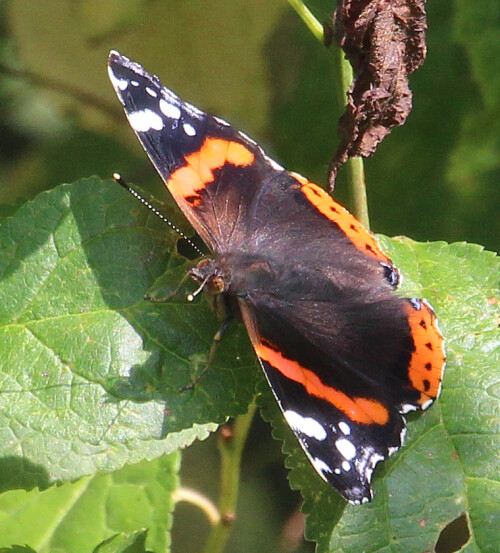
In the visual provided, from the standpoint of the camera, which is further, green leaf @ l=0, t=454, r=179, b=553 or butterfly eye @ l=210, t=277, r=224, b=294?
green leaf @ l=0, t=454, r=179, b=553

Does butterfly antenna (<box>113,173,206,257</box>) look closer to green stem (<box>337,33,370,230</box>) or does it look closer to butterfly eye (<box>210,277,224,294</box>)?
butterfly eye (<box>210,277,224,294</box>)

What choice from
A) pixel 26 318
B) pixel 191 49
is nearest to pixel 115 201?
pixel 26 318

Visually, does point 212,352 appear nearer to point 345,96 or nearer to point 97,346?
point 97,346

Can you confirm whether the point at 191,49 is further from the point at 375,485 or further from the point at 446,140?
the point at 375,485

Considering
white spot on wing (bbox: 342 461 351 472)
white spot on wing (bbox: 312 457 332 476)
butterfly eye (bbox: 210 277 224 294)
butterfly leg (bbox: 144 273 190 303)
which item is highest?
butterfly leg (bbox: 144 273 190 303)

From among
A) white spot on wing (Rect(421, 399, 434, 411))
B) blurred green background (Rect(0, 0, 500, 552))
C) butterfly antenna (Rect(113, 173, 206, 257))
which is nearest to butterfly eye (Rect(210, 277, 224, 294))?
butterfly antenna (Rect(113, 173, 206, 257))

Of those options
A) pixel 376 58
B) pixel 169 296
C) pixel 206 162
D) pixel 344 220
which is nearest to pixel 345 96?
pixel 376 58
